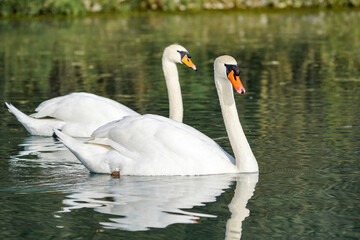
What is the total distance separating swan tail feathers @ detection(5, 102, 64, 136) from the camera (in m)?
11.7

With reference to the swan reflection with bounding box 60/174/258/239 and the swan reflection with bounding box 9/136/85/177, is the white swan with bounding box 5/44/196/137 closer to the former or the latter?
the swan reflection with bounding box 9/136/85/177

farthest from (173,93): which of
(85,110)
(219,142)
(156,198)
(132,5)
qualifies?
(132,5)

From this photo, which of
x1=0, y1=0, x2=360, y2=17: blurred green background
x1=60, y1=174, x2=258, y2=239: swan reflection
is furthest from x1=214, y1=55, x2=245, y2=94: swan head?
x1=0, y1=0, x2=360, y2=17: blurred green background

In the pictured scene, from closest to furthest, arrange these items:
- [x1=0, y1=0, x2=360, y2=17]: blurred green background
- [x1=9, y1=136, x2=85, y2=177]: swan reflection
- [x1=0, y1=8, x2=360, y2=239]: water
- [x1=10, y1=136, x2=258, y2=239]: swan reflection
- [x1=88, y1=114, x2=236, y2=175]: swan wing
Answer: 1. [x1=0, y1=8, x2=360, y2=239]: water
2. [x1=10, y1=136, x2=258, y2=239]: swan reflection
3. [x1=88, y1=114, x2=236, y2=175]: swan wing
4. [x1=9, y1=136, x2=85, y2=177]: swan reflection
5. [x1=0, y1=0, x2=360, y2=17]: blurred green background

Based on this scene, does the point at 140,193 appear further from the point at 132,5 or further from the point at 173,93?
the point at 132,5

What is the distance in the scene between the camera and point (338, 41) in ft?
92.8

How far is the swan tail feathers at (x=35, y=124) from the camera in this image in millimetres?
11695

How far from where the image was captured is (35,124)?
1177 cm

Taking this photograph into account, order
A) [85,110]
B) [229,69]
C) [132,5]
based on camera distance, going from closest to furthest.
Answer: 1. [229,69]
2. [85,110]
3. [132,5]

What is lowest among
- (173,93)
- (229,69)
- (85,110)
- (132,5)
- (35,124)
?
(132,5)

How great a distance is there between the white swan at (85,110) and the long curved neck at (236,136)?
1.99m

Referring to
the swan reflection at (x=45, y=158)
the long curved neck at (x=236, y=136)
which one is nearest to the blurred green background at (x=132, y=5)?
the swan reflection at (x=45, y=158)

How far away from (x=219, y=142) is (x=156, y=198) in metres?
2.98

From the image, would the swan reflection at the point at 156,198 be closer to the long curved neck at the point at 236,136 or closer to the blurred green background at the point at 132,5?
the long curved neck at the point at 236,136
